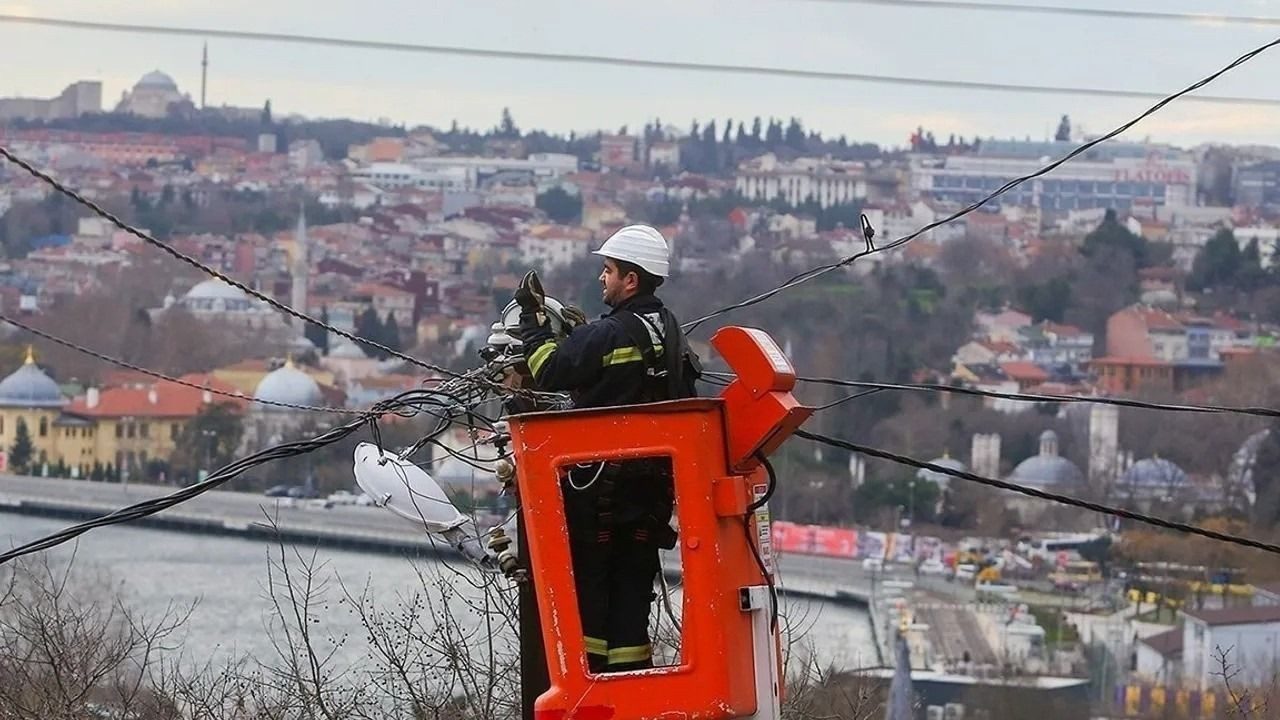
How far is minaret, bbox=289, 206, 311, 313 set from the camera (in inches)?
4978

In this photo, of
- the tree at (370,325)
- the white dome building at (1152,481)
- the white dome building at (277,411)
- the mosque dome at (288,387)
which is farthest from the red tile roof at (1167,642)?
the tree at (370,325)

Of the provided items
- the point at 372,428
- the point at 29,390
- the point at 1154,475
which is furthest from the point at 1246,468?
the point at 372,428

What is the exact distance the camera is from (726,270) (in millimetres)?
113688

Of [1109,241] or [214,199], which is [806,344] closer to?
[1109,241]

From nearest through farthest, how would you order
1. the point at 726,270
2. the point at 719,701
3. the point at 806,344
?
the point at 719,701 < the point at 806,344 < the point at 726,270

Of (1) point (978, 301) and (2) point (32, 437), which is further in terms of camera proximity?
(1) point (978, 301)

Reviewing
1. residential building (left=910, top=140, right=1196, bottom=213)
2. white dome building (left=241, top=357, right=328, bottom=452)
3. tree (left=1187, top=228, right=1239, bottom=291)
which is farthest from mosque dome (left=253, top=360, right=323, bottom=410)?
→ residential building (left=910, top=140, right=1196, bottom=213)

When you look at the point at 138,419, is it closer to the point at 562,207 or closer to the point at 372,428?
the point at 562,207

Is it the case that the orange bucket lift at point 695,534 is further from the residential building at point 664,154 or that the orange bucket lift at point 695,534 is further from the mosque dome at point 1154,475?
the residential building at point 664,154

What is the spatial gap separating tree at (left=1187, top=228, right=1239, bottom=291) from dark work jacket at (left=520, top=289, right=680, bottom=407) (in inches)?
4250

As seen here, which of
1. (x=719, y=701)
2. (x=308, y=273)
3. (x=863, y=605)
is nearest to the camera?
(x=719, y=701)

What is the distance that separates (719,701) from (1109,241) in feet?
371

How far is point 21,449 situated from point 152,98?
68.0 meters

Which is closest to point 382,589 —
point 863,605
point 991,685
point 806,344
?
point 991,685
